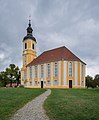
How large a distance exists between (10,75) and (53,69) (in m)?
23.2

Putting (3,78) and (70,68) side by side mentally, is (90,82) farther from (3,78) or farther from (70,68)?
(3,78)

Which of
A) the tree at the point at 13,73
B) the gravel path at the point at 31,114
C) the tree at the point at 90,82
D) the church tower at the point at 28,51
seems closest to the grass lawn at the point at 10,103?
the gravel path at the point at 31,114

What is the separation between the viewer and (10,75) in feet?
215

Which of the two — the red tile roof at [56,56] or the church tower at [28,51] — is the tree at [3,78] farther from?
the red tile roof at [56,56]

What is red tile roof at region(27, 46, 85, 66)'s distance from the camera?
47969 mm

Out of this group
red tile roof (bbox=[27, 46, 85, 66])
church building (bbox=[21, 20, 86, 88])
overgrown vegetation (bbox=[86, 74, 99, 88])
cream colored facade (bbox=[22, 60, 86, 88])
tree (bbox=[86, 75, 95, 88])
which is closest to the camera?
cream colored facade (bbox=[22, 60, 86, 88])

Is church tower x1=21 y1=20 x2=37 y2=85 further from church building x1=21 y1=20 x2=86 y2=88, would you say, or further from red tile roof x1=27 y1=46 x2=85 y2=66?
red tile roof x1=27 y1=46 x2=85 y2=66

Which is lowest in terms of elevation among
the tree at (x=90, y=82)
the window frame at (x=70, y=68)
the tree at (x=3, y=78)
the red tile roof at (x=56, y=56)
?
the tree at (x=90, y=82)

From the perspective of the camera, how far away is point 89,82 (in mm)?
75375

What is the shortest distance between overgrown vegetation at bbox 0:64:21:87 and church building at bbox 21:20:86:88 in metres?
8.25

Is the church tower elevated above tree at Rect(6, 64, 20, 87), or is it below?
above

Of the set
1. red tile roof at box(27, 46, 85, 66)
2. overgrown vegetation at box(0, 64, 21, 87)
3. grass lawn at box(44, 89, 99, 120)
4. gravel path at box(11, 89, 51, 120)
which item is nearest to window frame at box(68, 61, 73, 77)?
red tile roof at box(27, 46, 85, 66)

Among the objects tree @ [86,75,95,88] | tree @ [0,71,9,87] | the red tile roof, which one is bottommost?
tree @ [86,75,95,88]

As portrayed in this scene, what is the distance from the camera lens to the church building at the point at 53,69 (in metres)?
47.0
